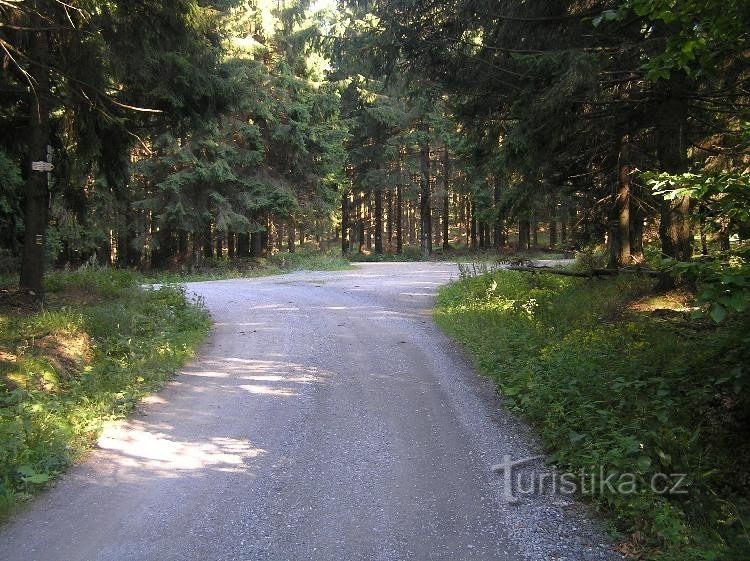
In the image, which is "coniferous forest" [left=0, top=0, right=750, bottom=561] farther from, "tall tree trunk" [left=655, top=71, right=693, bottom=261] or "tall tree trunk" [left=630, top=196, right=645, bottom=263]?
"tall tree trunk" [left=630, top=196, right=645, bottom=263]

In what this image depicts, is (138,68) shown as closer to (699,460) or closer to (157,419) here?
(157,419)

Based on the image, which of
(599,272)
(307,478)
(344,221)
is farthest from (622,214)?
(344,221)

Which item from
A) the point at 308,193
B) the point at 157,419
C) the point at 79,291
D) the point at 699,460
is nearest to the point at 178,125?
the point at 79,291

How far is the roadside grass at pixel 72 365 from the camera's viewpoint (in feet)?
15.8

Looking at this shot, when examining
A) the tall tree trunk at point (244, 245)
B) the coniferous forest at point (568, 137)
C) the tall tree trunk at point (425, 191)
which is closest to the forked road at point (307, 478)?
the coniferous forest at point (568, 137)

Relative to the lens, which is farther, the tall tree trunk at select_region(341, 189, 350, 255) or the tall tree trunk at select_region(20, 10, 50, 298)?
the tall tree trunk at select_region(341, 189, 350, 255)

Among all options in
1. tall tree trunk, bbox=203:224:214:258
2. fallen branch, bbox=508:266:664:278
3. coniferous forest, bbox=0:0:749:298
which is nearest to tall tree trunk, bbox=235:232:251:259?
tall tree trunk, bbox=203:224:214:258

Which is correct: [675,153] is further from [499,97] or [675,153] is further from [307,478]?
[307,478]

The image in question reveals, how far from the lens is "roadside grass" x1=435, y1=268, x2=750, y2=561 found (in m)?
3.68

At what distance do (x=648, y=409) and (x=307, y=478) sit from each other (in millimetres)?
3160

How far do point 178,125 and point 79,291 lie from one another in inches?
154

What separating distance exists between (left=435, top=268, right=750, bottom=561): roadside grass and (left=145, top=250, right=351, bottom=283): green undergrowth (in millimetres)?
19536

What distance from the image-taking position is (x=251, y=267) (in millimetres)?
28906

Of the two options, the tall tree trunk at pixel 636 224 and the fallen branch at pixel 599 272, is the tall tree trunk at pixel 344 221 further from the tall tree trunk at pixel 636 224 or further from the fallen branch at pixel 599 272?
the tall tree trunk at pixel 636 224
